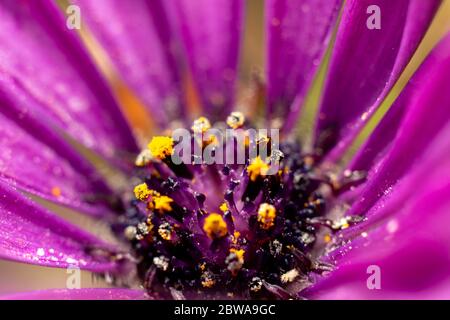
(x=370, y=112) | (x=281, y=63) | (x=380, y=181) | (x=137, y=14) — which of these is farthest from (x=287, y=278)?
(x=137, y=14)

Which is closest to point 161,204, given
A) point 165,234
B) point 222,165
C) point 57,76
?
point 165,234

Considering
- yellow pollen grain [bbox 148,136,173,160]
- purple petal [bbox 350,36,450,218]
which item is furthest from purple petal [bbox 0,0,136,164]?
purple petal [bbox 350,36,450,218]

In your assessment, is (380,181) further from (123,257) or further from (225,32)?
(225,32)

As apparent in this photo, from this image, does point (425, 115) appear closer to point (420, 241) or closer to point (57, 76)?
point (420, 241)

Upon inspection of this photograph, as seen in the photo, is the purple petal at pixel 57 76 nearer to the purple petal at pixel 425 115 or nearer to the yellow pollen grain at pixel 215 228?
the yellow pollen grain at pixel 215 228

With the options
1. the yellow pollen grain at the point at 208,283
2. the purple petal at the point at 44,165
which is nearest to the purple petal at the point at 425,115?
the yellow pollen grain at the point at 208,283

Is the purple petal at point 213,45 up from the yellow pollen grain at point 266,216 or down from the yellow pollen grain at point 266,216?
up

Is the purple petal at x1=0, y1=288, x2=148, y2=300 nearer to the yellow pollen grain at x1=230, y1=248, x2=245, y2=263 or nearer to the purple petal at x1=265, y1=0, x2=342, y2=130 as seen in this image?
the yellow pollen grain at x1=230, y1=248, x2=245, y2=263
